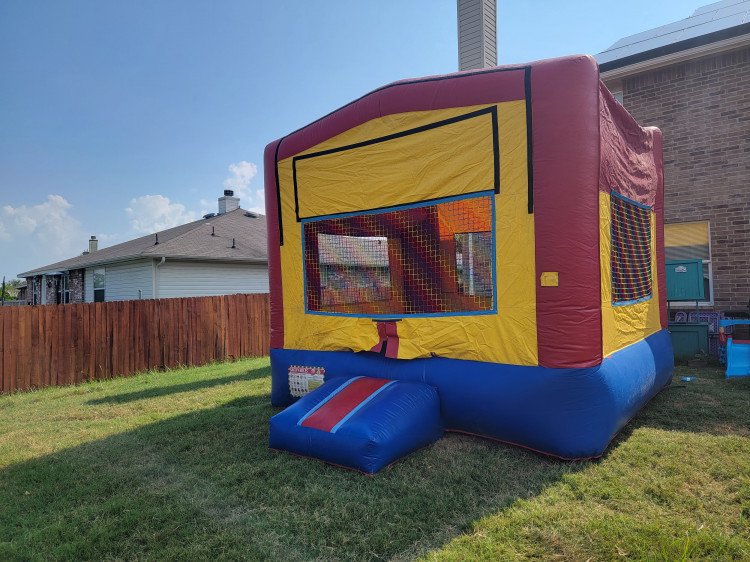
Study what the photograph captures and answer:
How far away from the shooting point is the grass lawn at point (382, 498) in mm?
2479

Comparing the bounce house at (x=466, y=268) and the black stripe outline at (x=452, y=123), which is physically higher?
the black stripe outline at (x=452, y=123)

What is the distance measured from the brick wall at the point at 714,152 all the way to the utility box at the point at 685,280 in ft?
1.84

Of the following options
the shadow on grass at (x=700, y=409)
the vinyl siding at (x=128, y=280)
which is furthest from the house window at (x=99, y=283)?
the shadow on grass at (x=700, y=409)

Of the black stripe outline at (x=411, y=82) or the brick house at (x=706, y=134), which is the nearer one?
the black stripe outline at (x=411, y=82)

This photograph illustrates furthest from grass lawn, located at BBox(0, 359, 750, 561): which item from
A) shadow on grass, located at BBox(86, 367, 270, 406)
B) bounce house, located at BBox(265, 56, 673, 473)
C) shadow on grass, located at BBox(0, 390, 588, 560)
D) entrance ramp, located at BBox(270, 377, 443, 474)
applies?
shadow on grass, located at BBox(86, 367, 270, 406)

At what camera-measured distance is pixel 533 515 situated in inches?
108

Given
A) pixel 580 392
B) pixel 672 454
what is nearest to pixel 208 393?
pixel 580 392

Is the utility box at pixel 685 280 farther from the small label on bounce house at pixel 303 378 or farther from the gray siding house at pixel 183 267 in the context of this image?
the gray siding house at pixel 183 267

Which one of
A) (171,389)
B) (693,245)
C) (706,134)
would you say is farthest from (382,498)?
(706,134)

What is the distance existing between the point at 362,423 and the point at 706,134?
7.73 meters

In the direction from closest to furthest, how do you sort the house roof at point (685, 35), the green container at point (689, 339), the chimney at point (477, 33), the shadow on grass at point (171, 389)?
the shadow on grass at point (171, 389) → the green container at point (689, 339) → the house roof at point (685, 35) → the chimney at point (477, 33)

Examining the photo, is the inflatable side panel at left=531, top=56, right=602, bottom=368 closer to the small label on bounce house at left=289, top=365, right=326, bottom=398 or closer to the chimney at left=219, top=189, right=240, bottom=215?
the small label on bounce house at left=289, top=365, right=326, bottom=398

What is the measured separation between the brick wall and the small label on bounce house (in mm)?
6605

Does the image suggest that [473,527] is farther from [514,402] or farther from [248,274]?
[248,274]
